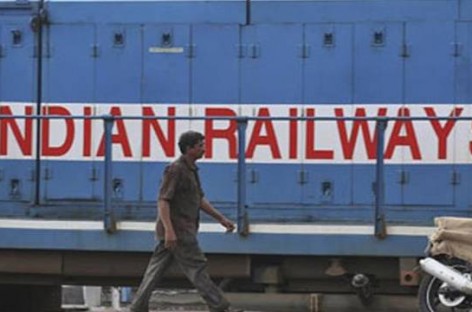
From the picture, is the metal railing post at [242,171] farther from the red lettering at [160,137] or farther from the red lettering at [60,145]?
the red lettering at [60,145]

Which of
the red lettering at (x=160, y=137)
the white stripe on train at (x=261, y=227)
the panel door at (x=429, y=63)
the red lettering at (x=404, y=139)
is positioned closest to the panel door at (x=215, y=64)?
the red lettering at (x=160, y=137)

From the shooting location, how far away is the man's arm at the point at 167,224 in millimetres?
6605

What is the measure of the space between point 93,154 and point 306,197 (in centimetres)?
193

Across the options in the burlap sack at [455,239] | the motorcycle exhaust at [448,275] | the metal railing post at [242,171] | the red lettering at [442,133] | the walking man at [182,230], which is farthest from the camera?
the red lettering at [442,133]

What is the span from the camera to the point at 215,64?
809 cm

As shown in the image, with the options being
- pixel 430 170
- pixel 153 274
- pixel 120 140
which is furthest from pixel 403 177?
pixel 120 140

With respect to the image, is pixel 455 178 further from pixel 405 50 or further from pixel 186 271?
pixel 186 271

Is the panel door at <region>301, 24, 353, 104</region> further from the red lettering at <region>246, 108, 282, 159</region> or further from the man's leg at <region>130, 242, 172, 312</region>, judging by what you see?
the man's leg at <region>130, 242, 172, 312</region>

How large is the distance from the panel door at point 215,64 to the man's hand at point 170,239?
1.77m

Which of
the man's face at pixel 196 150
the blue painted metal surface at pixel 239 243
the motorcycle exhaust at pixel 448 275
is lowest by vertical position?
the motorcycle exhaust at pixel 448 275

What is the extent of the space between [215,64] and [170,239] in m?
2.09

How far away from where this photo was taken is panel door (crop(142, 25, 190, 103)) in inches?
318

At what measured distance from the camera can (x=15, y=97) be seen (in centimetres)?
818

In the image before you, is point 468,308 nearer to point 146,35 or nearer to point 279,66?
point 279,66
